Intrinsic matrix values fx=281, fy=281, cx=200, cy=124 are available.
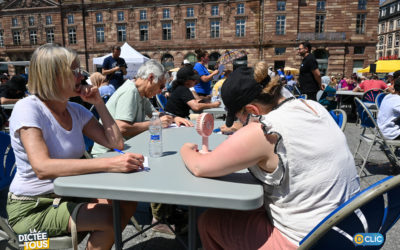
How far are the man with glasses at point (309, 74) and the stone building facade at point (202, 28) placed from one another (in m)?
21.9

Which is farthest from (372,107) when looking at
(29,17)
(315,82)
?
(29,17)

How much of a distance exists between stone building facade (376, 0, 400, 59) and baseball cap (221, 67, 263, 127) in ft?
205

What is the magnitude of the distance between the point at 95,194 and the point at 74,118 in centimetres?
69

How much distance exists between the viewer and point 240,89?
3.96 feet

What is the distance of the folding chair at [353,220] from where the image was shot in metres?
0.91

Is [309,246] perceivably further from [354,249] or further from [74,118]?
[74,118]

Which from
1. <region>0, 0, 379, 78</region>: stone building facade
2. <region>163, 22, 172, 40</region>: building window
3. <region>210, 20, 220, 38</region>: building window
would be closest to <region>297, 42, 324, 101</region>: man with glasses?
<region>0, 0, 379, 78</region>: stone building facade

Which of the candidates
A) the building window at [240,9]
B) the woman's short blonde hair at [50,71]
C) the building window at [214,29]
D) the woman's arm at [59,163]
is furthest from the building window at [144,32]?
the woman's arm at [59,163]

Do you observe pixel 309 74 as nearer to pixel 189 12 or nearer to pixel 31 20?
pixel 189 12

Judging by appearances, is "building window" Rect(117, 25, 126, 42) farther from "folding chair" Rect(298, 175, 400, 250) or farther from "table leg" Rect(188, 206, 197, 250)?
"folding chair" Rect(298, 175, 400, 250)

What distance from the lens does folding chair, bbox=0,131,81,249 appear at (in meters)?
1.38

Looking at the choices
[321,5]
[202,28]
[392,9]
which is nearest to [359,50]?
[321,5]

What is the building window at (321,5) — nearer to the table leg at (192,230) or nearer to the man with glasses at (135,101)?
the man with glasses at (135,101)

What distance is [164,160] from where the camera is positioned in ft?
5.06
